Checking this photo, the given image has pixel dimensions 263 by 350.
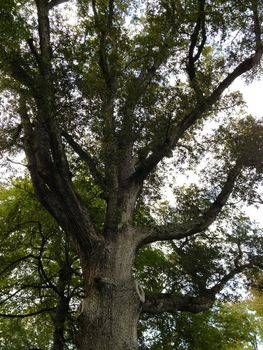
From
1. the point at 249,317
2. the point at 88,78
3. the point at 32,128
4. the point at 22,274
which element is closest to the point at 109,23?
the point at 88,78

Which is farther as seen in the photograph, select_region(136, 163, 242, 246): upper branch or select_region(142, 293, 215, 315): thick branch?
select_region(136, 163, 242, 246): upper branch

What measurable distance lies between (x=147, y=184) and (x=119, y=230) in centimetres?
449

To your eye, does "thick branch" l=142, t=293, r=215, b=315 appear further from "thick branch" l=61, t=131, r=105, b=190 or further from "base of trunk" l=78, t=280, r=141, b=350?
"thick branch" l=61, t=131, r=105, b=190

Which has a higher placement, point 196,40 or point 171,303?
point 196,40

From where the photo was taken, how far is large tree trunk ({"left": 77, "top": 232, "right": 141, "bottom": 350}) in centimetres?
516

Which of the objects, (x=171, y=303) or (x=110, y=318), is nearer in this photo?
(x=110, y=318)

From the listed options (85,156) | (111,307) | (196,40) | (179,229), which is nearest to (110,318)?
(111,307)

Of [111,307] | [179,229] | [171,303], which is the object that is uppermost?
[179,229]

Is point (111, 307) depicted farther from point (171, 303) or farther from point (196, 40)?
point (196, 40)

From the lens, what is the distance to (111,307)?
549cm

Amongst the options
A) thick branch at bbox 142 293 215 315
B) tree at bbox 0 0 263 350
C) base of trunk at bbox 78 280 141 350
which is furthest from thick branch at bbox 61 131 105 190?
base of trunk at bbox 78 280 141 350

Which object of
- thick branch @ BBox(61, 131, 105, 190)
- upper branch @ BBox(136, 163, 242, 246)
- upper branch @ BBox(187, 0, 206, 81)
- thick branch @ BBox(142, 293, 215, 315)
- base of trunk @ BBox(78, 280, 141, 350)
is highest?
upper branch @ BBox(187, 0, 206, 81)

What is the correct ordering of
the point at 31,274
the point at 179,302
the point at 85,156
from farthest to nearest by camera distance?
the point at 31,274, the point at 85,156, the point at 179,302

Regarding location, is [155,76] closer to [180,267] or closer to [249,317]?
[180,267]
